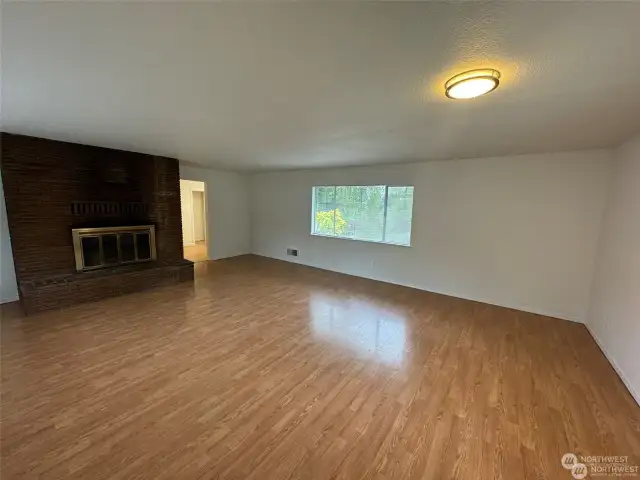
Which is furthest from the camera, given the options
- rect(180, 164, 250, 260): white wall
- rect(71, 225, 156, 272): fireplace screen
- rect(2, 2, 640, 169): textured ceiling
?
rect(180, 164, 250, 260): white wall

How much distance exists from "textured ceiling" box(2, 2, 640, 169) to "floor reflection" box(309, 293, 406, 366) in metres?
2.25

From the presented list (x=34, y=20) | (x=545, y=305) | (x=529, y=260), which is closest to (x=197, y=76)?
(x=34, y=20)

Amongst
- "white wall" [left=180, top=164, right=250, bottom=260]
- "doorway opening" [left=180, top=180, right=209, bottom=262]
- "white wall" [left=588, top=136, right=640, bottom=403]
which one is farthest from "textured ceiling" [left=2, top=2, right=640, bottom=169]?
"doorway opening" [left=180, top=180, right=209, bottom=262]

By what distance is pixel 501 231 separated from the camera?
13.0ft

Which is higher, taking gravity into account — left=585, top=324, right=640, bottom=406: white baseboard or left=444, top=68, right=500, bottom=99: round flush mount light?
left=444, top=68, right=500, bottom=99: round flush mount light

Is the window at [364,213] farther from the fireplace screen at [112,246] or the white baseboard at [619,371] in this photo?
the fireplace screen at [112,246]

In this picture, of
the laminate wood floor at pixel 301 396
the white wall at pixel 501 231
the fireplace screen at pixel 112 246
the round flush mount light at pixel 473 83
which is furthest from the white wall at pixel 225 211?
the round flush mount light at pixel 473 83

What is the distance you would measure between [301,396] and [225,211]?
556cm

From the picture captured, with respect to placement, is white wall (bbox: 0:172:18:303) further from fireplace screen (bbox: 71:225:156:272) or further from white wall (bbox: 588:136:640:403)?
white wall (bbox: 588:136:640:403)

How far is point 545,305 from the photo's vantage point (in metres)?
3.74

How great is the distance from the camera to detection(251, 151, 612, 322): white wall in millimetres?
3453

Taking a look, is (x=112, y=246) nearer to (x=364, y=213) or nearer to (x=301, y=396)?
(x=301, y=396)

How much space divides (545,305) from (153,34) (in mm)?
5025

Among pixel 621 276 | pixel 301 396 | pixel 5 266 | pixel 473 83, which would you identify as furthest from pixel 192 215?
pixel 621 276
